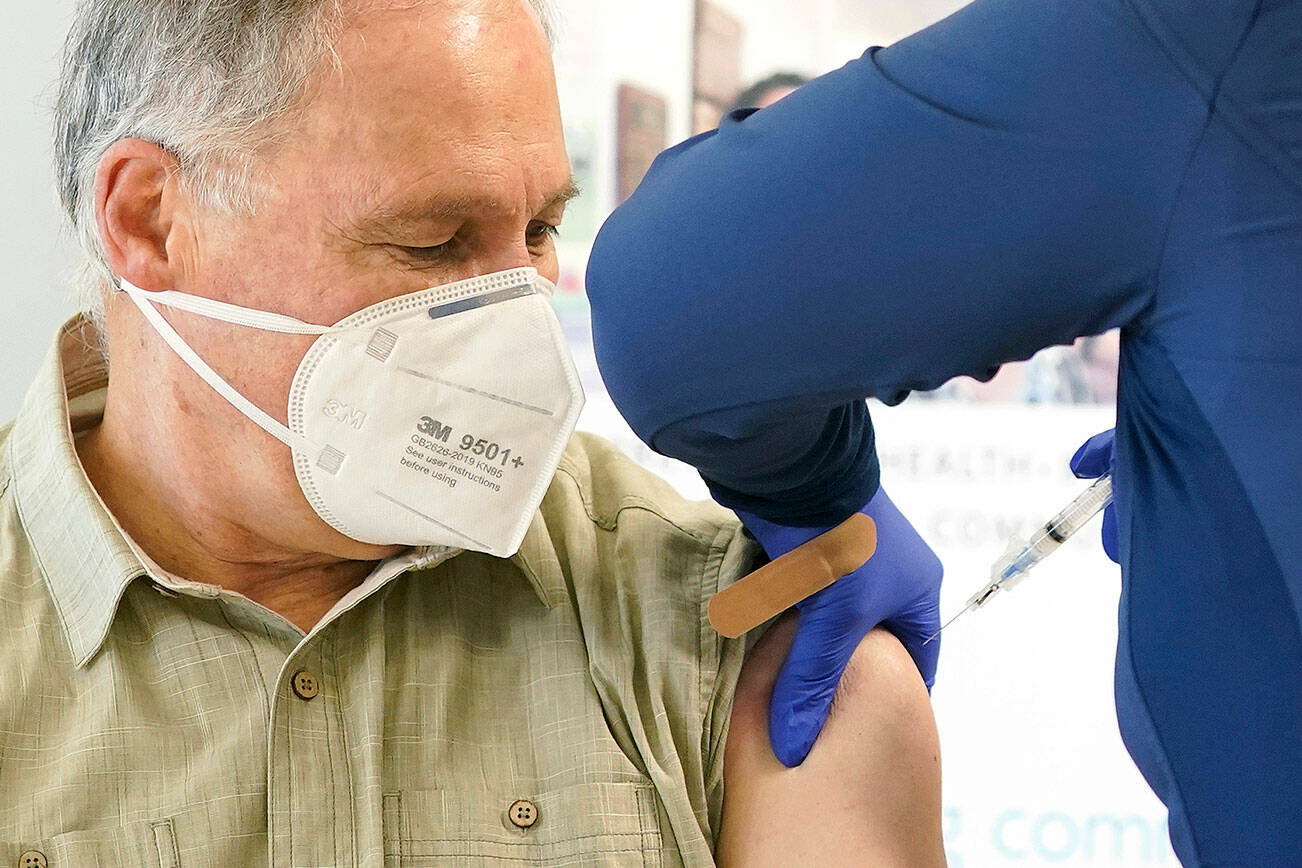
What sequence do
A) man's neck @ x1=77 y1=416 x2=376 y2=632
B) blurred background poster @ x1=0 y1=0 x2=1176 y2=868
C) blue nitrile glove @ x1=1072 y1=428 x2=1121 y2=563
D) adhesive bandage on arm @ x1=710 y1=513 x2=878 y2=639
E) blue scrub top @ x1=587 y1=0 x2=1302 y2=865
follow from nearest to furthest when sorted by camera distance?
blue scrub top @ x1=587 y1=0 x2=1302 y2=865
blue nitrile glove @ x1=1072 y1=428 x2=1121 y2=563
adhesive bandage on arm @ x1=710 y1=513 x2=878 y2=639
man's neck @ x1=77 y1=416 x2=376 y2=632
blurred background poster @ x1=0 y1=0 x2=1176 y2=868

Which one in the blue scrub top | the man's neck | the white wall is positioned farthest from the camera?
the white wall

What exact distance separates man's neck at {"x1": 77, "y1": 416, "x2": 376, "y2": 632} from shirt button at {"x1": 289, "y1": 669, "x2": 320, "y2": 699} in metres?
0.15

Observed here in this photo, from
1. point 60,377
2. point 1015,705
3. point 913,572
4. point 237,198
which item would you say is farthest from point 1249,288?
point 1015,705

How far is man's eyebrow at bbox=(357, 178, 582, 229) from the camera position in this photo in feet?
4.33

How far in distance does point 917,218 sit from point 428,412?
70cm

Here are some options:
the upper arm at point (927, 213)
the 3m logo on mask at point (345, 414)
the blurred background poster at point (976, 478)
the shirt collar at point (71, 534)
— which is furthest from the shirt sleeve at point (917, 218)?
the blurred background poster at point (976, 478)

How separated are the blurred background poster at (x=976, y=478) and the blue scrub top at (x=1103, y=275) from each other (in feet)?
5.69

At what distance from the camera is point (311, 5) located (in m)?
1.34

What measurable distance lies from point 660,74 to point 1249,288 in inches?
76.4

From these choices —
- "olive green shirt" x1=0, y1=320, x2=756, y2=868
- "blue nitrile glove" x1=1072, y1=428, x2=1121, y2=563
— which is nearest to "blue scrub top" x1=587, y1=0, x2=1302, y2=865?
"blue nitrile glove" x1=1072, y1=428, x2=1121, y2=563

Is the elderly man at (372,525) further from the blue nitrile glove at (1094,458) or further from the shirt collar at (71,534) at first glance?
the blue nitrile glove at (1094,458)

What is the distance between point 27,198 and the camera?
6.56 ft

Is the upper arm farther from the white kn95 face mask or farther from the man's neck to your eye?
the man's neck

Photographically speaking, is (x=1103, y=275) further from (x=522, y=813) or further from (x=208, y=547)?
(x=208, y=547)
